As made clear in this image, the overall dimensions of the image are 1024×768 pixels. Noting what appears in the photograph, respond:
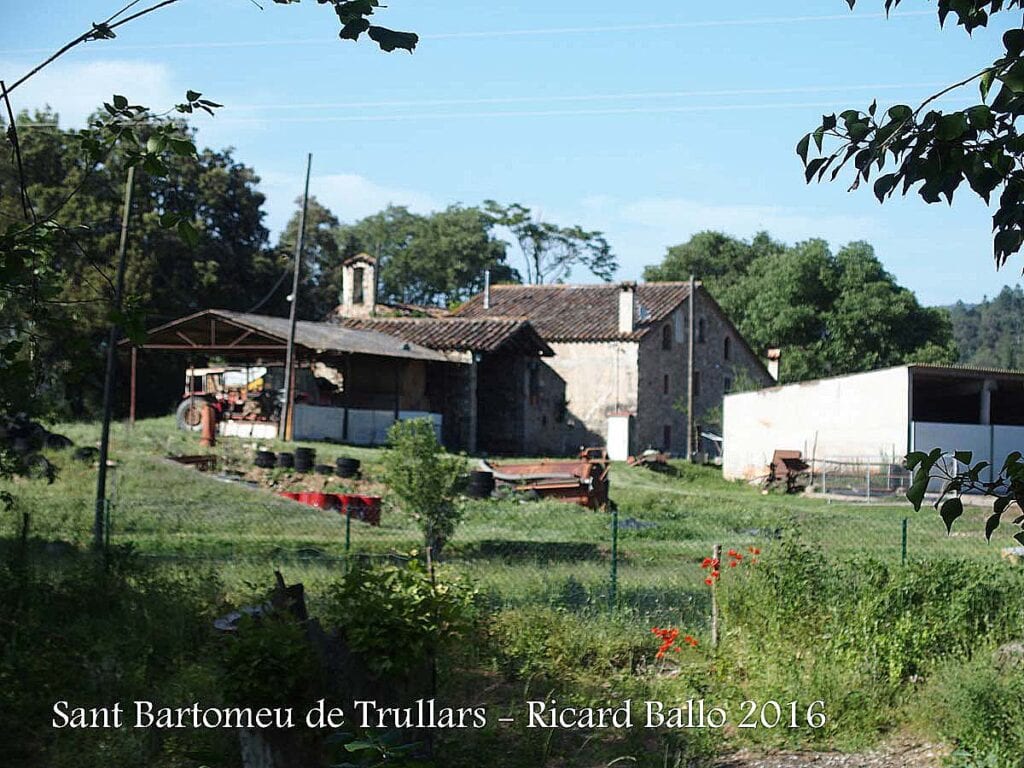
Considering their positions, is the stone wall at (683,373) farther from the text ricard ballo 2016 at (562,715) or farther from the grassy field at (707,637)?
the text ricard ballo 2016 at (562,715)

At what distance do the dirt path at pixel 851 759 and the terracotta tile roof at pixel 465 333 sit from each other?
3001 cm

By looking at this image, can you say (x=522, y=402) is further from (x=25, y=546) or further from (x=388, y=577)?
(x=388, y=577)

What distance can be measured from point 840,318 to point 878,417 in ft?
77.8

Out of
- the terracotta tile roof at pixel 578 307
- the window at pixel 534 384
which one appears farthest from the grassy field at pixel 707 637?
the terracotta tile roof at pixel 578 307

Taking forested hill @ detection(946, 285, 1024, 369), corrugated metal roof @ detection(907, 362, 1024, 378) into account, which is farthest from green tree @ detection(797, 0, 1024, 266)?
forested hill @ detection(946, 285, 1024, 369)

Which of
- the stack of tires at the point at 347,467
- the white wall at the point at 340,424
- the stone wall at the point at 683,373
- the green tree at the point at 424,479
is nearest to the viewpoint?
the green tree at the point at 424,479

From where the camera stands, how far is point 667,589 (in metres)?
12.9

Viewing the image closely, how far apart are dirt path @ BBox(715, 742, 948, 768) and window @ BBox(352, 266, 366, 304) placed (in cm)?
4077

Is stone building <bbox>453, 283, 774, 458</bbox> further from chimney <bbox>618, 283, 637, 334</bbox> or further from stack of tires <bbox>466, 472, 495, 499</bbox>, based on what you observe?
stack of tires <bbox>466, 472, 495, 499</bbox>

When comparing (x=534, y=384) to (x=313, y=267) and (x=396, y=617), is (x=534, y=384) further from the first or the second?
(x=396, y=617)

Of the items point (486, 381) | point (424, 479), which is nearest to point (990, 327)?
point (486, 381)

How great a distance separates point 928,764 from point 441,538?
8973mm

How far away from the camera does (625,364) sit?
41969 millimetres

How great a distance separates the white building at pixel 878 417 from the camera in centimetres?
3158
